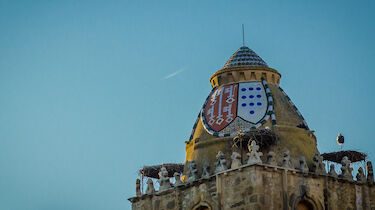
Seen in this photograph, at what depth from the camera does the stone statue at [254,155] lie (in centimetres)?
5056

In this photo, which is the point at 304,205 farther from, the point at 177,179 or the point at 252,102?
the point at 177,179

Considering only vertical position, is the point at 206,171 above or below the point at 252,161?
above

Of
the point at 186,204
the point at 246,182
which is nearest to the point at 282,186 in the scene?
the point at 246,182

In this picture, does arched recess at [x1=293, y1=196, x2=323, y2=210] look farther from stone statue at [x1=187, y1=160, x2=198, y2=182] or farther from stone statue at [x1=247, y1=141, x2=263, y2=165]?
stone statue at [x1=187, y1=160, x2=198, y2=182]

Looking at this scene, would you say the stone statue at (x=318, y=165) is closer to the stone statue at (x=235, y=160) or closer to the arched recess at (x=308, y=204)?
the arched recess at (x=308, y=204)

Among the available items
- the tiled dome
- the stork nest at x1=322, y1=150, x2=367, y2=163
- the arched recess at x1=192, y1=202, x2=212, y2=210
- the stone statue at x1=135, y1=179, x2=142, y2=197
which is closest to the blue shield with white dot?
the tiled dome

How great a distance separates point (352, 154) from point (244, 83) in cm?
640

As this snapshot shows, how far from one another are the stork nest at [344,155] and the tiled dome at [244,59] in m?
5.56

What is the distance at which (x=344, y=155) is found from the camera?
55.9 m

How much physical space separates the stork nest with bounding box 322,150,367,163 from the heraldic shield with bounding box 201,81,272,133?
4.22 metres

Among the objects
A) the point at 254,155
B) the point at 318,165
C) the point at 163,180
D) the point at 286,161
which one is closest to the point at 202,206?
the point at 163,180

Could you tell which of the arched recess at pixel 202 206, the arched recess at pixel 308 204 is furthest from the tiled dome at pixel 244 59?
the arched recess at pixel 308 204

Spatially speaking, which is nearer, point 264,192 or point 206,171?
point 264,192

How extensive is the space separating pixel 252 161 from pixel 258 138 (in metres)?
2.15
